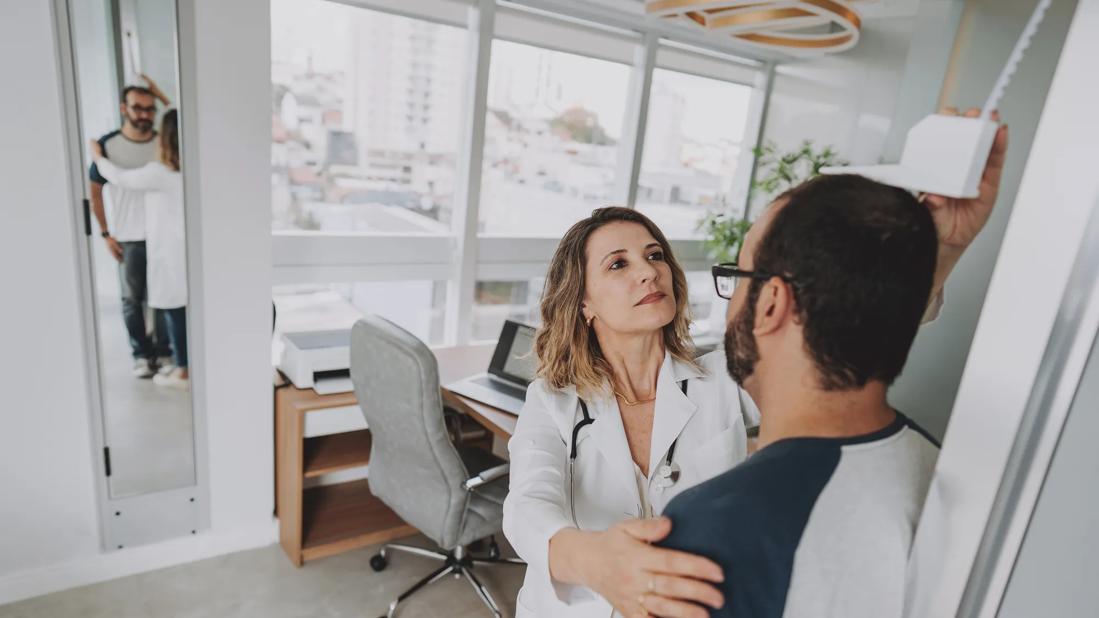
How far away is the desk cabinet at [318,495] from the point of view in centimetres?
269

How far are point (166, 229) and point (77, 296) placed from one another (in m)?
0.37

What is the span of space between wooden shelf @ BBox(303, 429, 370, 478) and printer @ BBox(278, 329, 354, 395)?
33 centimetres

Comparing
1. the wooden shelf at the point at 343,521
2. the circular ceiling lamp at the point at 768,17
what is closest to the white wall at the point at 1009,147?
the circular ceiling lamp at the point at 768,17

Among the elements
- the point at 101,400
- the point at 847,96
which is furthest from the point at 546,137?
the point at 101,400

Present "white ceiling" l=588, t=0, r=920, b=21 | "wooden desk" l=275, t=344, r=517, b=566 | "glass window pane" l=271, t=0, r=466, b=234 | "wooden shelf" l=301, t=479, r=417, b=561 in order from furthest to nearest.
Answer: "white ceiling" l=588, t=0, r=920, b=21 → "glass window pane" l=271, t=0, r=466, b=234 → "wooden shelf" l=301, t=479, r=417, b=561 → "wooden desk" l=275, t=344, r=517, b=566

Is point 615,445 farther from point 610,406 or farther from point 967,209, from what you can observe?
point 967,209

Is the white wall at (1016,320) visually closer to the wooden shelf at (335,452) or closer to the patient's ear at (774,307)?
the patient's ear at (774,307)

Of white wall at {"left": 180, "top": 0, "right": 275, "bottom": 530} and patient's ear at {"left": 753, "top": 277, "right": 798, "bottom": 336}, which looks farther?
white wall at {"left": 180, "top": 0, "right": 275, "bottom": 530}

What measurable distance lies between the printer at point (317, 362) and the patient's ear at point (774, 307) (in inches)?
89.1

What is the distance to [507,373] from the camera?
2.88 meters

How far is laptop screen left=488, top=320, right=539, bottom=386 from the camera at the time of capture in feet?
9.38

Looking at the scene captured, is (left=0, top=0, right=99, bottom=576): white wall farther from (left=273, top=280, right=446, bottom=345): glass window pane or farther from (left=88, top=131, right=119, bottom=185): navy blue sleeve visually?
(left=273, top=280, right=446, bottom=345): glass window pane

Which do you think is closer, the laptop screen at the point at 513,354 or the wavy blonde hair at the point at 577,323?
the wavy blonde hair at the point at 577,323

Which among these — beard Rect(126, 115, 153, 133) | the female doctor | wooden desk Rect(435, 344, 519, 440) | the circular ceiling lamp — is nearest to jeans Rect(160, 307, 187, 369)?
beard Rect(126, 115, 153, 133)
